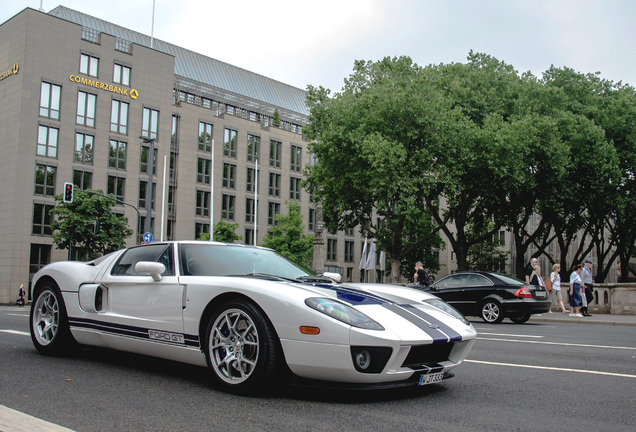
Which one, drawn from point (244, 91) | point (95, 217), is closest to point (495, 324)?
point (95, 217)

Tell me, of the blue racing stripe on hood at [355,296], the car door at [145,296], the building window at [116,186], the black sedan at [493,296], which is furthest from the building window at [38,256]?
the blue racing stripe on hood at [355,296]

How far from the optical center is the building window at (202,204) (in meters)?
58.0

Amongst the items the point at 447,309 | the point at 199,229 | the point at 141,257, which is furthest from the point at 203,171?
the point at 447,309

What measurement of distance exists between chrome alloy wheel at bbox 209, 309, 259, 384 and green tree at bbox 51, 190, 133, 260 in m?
39.0

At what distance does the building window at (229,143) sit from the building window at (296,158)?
842cm

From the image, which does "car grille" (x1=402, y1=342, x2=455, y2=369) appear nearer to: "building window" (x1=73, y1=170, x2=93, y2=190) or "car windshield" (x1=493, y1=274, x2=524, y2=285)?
"car windshield" (x1=493, y1=274, x2=524, y2=285)

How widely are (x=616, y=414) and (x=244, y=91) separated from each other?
71116 millimetres

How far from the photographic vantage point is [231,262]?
5469 millimetres

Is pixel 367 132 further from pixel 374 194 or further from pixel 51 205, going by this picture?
pixel 51 205

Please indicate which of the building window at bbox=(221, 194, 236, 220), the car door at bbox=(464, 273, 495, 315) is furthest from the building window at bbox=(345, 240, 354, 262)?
the car door at bbox=(464, 273, 495, 315)

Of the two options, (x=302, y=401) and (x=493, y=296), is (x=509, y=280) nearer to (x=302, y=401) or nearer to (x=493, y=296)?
(x=493, y=296)

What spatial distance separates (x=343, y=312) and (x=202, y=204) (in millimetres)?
55148

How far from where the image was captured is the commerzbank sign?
165 feet

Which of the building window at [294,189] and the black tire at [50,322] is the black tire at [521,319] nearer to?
the black tire at [50,322]
